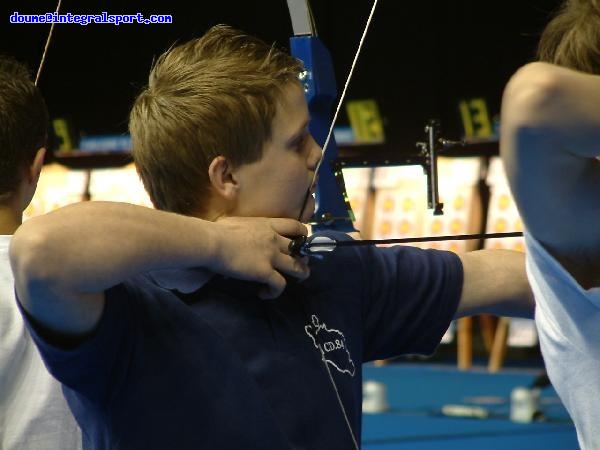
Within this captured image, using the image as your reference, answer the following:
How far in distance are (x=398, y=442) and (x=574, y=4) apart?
125 inches

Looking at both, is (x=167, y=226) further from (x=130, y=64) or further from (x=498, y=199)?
(x=130, y=64)

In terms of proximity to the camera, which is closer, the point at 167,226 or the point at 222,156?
the point at 167,226

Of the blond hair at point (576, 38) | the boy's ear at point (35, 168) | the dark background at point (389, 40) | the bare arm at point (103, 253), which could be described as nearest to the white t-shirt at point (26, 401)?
the boy's ear at point (35, 168)

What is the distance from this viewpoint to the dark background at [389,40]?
6.38 meters

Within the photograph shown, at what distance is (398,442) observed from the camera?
4043 millimetres

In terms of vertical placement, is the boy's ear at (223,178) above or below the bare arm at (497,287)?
above

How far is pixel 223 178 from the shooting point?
124cm

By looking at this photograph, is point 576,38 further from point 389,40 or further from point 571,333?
point 389,40

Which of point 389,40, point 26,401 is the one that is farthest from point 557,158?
point 389,40

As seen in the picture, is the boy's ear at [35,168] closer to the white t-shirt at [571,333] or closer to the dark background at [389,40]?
the white t-shirt at [571,333]

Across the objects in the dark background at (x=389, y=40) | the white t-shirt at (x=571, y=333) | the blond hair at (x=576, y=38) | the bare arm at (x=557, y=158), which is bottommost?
the dark background at (x=389, y=40)

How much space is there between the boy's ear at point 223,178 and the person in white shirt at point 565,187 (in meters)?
0.36

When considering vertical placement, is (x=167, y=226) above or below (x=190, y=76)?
below

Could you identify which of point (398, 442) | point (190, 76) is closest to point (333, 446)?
point (190, 76)
